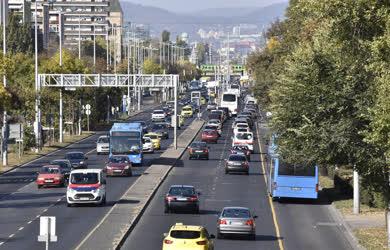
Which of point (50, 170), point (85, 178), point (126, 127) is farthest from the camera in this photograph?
point (126, 127)

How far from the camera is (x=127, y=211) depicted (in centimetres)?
4631

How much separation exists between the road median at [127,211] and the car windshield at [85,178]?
1.53m

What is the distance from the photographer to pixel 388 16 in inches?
1038

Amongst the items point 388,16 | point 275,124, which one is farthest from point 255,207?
point 388,16

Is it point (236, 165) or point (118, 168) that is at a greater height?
point (118, 168)

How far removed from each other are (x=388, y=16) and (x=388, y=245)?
12564mm

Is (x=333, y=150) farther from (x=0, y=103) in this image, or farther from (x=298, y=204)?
(x=0, y=103)

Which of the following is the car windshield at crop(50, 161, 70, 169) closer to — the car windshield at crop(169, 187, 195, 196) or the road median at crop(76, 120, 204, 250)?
the road median at crop(76, 120, 204, 250)

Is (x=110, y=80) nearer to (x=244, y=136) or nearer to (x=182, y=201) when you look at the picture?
(x=244, y=136)

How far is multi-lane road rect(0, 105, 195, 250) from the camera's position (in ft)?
125

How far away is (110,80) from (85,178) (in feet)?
166

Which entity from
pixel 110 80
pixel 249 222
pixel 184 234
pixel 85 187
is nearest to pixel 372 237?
pixel 249 222

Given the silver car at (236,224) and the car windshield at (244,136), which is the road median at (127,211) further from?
the car windshield at (244,136)

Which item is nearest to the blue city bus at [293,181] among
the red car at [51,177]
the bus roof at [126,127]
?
the red car at [51,177]
